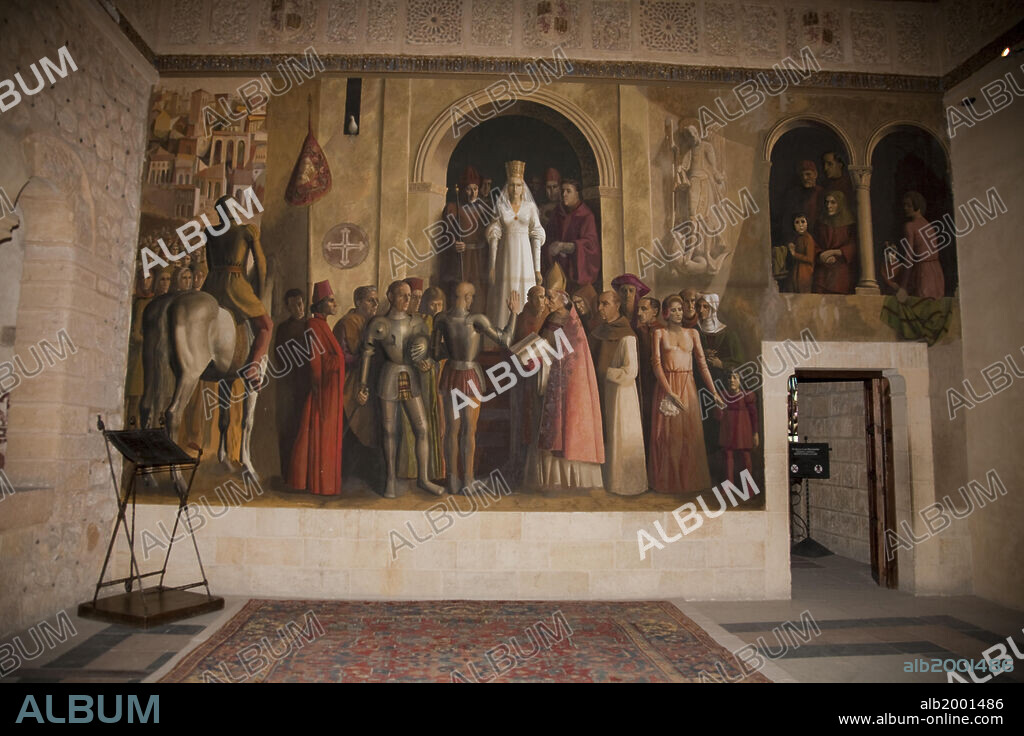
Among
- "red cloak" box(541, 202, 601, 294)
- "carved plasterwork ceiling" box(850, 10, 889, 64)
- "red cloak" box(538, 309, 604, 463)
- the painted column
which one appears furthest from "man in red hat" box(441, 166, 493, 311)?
"carved plasterwork ceiling" box(850, 10, 889, 64)

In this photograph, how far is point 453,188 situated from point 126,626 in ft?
14.8

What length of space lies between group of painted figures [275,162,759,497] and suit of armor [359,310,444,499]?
10mm

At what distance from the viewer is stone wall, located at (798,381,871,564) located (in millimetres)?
8039

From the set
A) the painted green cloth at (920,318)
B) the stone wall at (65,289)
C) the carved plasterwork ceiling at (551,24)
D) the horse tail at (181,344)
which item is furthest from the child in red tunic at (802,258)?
the stone wall at (65,289)

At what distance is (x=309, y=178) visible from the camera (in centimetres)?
617

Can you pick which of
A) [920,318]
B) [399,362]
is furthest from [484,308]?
[920,318]

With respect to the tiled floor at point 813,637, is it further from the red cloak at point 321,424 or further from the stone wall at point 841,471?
the stone wall at point 841,471

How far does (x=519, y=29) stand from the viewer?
6.38m

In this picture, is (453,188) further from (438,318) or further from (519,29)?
(519,29)

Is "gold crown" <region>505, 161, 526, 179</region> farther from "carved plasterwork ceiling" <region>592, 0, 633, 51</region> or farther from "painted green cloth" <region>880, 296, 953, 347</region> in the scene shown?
"painted green cloth" <region>880, 296, 953, 347</region>

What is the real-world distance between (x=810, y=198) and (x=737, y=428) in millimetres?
2398

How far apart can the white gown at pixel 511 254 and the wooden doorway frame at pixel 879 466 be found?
277 cm
